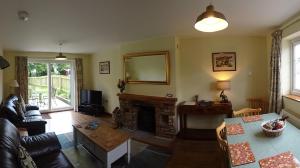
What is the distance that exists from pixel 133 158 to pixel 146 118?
1529 millimetres

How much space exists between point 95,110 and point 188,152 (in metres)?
3.84

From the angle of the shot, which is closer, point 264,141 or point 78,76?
point 264,141

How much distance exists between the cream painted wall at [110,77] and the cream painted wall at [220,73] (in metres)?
2.01

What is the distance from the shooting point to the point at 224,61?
4.34 metres

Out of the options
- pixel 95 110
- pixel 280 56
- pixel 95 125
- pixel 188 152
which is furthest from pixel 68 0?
pixel 95 110

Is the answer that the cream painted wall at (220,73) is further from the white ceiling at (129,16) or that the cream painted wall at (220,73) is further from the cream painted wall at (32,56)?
the cream painted wall at (32,56)

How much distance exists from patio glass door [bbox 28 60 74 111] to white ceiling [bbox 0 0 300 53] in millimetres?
3364

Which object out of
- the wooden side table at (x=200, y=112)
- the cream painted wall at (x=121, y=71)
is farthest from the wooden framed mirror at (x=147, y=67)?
the wooden side table at (x=200, y=112)

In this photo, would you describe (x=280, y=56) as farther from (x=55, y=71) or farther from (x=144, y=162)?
(x=55, y=71)

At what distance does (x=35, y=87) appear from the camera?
6.86 meters

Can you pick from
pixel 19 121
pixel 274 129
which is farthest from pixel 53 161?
pixel 274 129

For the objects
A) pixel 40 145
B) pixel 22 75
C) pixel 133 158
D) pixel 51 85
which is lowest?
pixel 133 158

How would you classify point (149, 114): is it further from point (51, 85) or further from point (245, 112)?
point (51, 85)

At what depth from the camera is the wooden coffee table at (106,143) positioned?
2.68 meters
